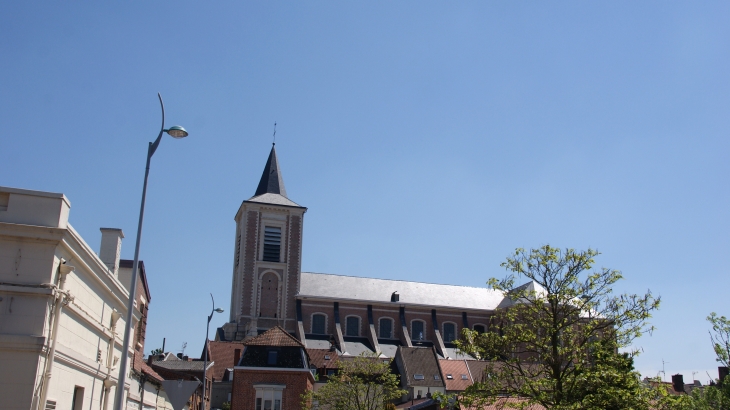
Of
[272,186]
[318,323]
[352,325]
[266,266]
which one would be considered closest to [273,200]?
[272,186]

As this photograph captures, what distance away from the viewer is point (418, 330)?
67.8 metres

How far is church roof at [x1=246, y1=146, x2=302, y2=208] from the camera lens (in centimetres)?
6725

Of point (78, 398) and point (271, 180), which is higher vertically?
point (271, 180)

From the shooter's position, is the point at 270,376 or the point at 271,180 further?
the point at 271,180

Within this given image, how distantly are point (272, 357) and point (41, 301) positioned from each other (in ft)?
87.2

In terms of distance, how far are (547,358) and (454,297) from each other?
53.1 metres

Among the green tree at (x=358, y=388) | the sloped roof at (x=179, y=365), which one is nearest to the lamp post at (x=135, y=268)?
the green tree at (x=358, y=388)

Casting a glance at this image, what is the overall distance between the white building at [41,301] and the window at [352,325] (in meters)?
50.5

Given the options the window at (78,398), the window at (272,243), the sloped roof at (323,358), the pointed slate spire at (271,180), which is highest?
the pointed slate spire at (271,180)

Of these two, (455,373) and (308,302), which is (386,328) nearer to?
(308,302)

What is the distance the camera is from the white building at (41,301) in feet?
41.1

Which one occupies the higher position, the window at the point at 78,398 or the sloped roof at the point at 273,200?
the sloped roof at the point at 273,200

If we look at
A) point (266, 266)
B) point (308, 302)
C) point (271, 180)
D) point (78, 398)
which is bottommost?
point (78, 398)

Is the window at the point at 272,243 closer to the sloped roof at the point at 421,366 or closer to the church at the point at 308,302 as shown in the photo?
the church at the point at 308,302
